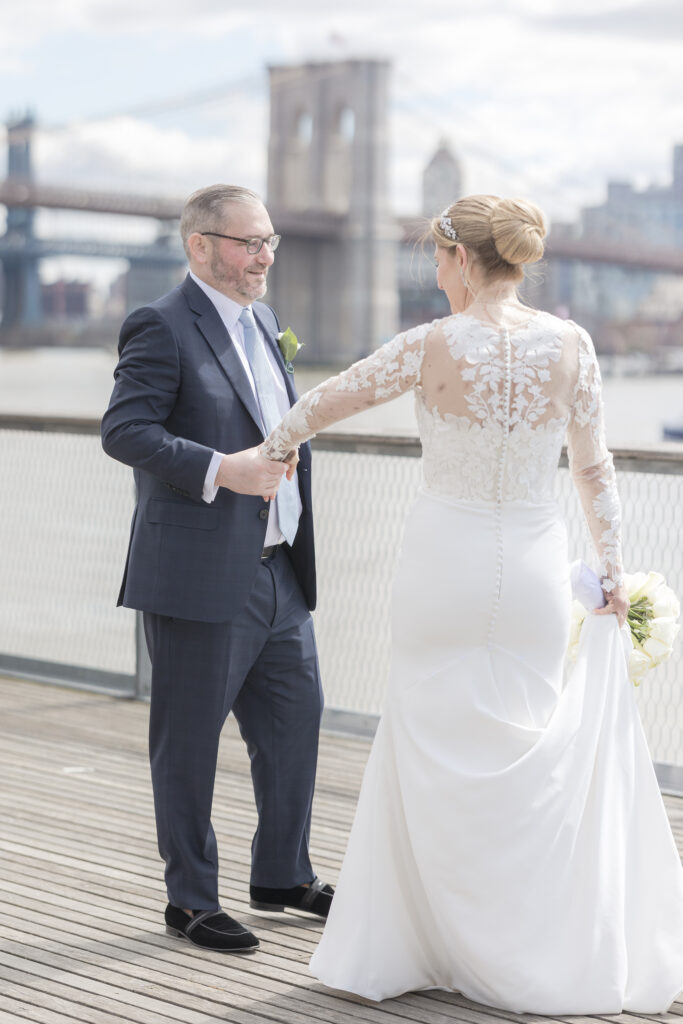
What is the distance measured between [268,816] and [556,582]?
Answer: 0.75 metres

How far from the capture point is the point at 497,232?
6.36 ft

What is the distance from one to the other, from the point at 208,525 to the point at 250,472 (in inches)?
5.9

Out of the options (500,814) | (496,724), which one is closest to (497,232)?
(496,724)

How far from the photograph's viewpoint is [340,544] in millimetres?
4066

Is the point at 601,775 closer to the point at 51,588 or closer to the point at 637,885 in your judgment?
the point at 637,885

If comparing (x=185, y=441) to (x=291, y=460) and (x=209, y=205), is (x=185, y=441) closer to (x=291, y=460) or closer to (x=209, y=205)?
(x=291, y=460)

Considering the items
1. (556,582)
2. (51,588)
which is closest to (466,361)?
(556,582)

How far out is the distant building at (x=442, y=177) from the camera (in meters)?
32.6

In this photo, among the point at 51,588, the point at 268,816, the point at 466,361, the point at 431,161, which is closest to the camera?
the point at 466,361

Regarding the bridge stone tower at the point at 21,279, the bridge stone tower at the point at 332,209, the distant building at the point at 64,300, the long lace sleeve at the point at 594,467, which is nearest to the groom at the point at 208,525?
the long lace sleeve at the point at 594,467

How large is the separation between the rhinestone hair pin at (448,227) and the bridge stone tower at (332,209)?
22243 millimetres

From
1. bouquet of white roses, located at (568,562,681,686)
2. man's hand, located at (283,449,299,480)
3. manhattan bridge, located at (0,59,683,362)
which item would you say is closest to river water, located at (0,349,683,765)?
bouquet of white roses, located at (568,562,681,686)

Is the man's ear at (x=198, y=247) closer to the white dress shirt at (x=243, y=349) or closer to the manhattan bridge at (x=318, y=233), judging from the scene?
the white dress shirt at (x=243, y=349)

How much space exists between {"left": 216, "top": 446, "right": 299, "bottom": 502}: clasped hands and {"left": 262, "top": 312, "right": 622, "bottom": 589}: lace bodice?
A: 5 cm
